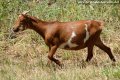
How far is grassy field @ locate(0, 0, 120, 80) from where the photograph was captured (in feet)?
25.0

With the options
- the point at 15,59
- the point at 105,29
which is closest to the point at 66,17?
the point at 105,29

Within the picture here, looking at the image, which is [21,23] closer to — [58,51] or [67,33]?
[67,33]

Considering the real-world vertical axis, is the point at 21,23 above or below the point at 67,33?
above

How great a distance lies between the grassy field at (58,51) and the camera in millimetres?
7633

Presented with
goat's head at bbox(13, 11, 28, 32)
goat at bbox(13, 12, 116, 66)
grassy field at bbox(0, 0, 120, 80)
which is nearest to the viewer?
grassy field at bbox(0, 0, 120, 80)

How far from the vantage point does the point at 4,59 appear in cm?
934

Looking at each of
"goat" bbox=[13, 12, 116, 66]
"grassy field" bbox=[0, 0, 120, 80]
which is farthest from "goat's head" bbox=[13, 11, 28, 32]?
"grassy field" bbox=[0, 0, 120, 80]

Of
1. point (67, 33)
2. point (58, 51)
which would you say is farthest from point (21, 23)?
point (58, 51)

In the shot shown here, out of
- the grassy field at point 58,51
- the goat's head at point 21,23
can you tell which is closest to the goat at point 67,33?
the goat's head at point 21,23

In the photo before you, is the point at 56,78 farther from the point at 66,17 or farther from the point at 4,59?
the point at 66,17

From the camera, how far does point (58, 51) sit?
386 inches

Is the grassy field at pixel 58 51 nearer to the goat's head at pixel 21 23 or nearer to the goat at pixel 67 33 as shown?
the goat at pixel 67 33

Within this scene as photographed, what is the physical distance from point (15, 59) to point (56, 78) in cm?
251

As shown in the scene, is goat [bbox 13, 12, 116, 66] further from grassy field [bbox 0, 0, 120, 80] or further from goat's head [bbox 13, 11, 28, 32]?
grassy field [bbox 0, 0, 120, 80]
